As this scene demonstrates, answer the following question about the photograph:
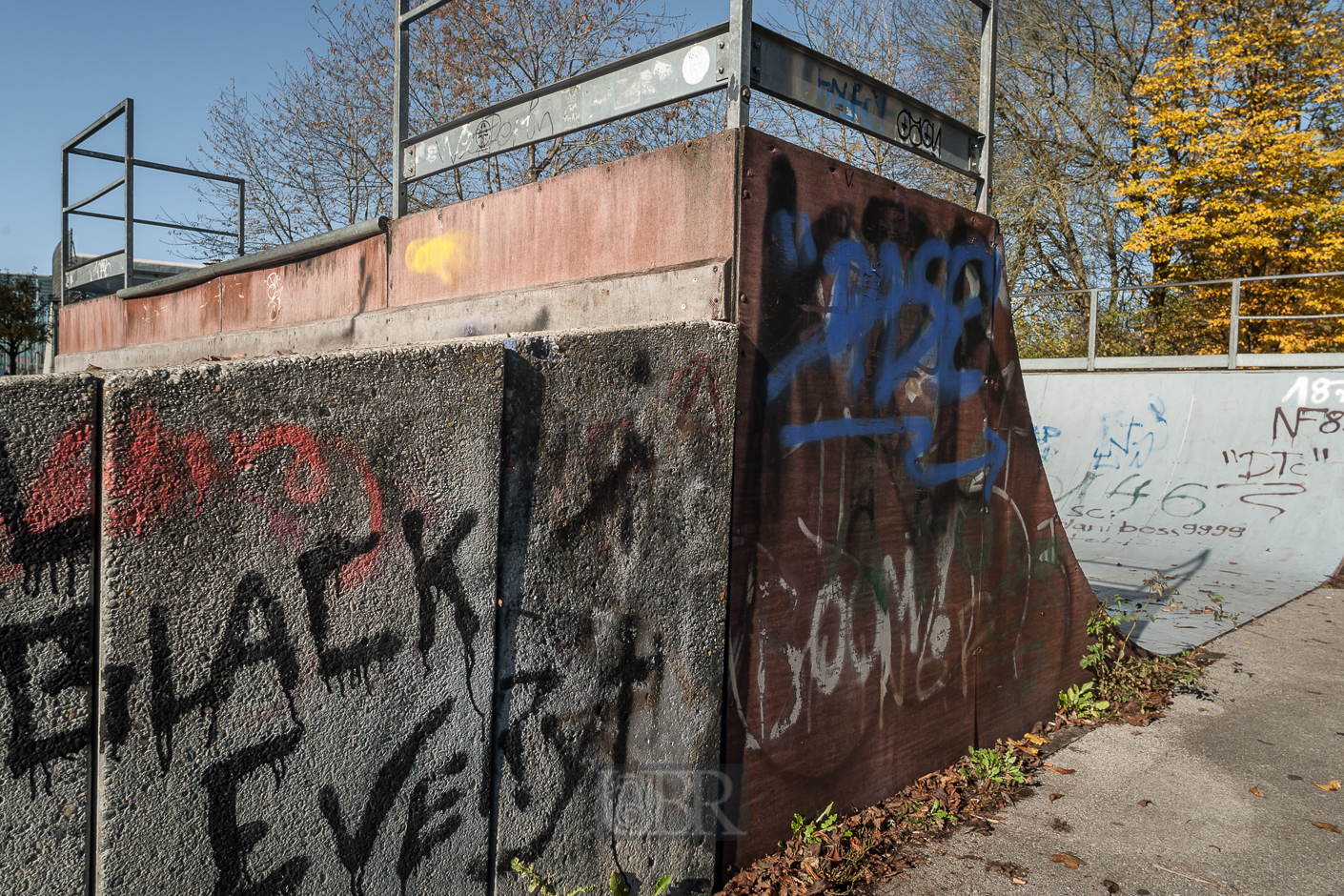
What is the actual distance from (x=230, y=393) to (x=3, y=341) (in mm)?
21199

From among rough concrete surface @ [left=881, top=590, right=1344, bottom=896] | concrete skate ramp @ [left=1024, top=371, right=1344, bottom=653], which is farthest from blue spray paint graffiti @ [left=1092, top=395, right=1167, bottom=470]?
rough concrete surface @ [left=881, top=590, right=1344, bottom=896]

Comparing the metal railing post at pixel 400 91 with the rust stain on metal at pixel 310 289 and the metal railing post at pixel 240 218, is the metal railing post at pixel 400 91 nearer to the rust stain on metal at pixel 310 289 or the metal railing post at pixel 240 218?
the rust stain on metal at pixel 310 289

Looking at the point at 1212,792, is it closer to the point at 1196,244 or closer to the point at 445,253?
the point at 445,253

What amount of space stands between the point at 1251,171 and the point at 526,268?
1866cm

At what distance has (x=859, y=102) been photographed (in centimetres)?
328

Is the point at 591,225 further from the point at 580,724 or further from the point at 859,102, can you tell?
the point at 580,724

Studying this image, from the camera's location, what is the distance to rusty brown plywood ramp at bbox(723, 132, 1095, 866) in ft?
9.39

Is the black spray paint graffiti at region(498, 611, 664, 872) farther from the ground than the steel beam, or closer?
closer

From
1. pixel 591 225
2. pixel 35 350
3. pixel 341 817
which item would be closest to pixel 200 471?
pixel 341 817

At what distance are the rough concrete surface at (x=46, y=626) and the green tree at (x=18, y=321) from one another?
19.5 metres

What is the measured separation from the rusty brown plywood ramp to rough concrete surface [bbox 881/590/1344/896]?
42 centimetres

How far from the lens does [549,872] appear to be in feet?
7.80

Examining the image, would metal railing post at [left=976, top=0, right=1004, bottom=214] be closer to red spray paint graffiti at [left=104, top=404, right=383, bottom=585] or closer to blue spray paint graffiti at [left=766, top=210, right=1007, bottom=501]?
blue spray paint graffiti at [left=766, top=210, right=1007, bottom=501]

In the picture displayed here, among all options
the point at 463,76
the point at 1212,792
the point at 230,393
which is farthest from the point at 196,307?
the point at 463,76
